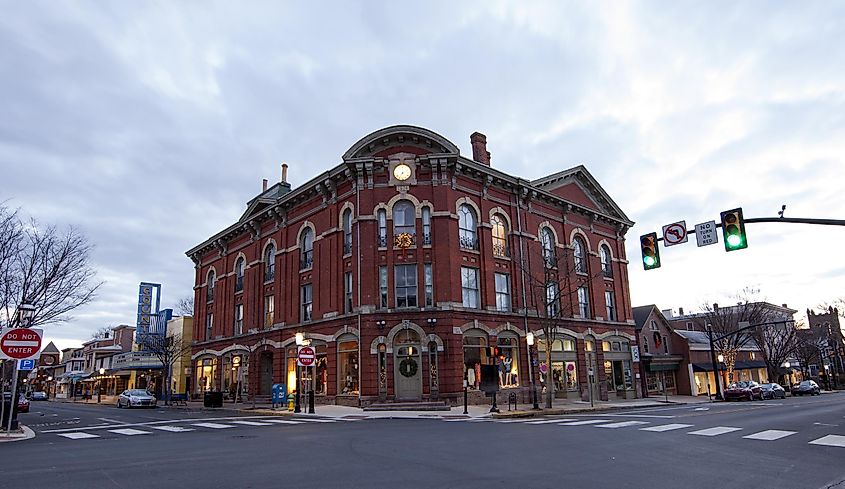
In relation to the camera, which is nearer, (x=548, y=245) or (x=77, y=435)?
(x=77, y=435)

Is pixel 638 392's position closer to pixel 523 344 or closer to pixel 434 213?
pixel 523 344

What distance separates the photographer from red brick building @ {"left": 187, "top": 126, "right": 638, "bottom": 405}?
31.1m

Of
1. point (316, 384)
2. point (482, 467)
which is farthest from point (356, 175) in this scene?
point (482, 467)

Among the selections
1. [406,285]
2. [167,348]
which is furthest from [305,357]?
[167,348]

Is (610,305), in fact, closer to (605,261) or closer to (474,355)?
(605,261)

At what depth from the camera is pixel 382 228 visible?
32.9 meters

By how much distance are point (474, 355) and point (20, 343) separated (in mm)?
21666

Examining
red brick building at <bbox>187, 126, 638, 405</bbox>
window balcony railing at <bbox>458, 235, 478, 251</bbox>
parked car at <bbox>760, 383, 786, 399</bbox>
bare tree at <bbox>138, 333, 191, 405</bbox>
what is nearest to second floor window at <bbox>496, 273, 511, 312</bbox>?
red brick building at <bbox>187, 126, 638, 405</bbox>

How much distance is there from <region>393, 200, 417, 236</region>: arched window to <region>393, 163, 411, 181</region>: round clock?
4.52 ft

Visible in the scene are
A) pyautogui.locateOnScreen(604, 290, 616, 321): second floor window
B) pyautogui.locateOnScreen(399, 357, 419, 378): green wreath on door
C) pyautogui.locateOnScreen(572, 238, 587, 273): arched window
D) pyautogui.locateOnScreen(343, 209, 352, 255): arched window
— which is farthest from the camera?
pyautogui.locateOnScreen(604, 290, 616, 321): second floor window

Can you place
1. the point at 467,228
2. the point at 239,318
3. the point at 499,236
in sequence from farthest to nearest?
the point at 239,318 → the point at 499,236 → the point at 467,228

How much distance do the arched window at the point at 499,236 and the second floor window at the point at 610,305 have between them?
11.7 metres

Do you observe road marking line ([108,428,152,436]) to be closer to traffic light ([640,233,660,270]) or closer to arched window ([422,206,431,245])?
traffic light ([640,233,660,270])

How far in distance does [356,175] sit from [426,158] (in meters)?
4.18
